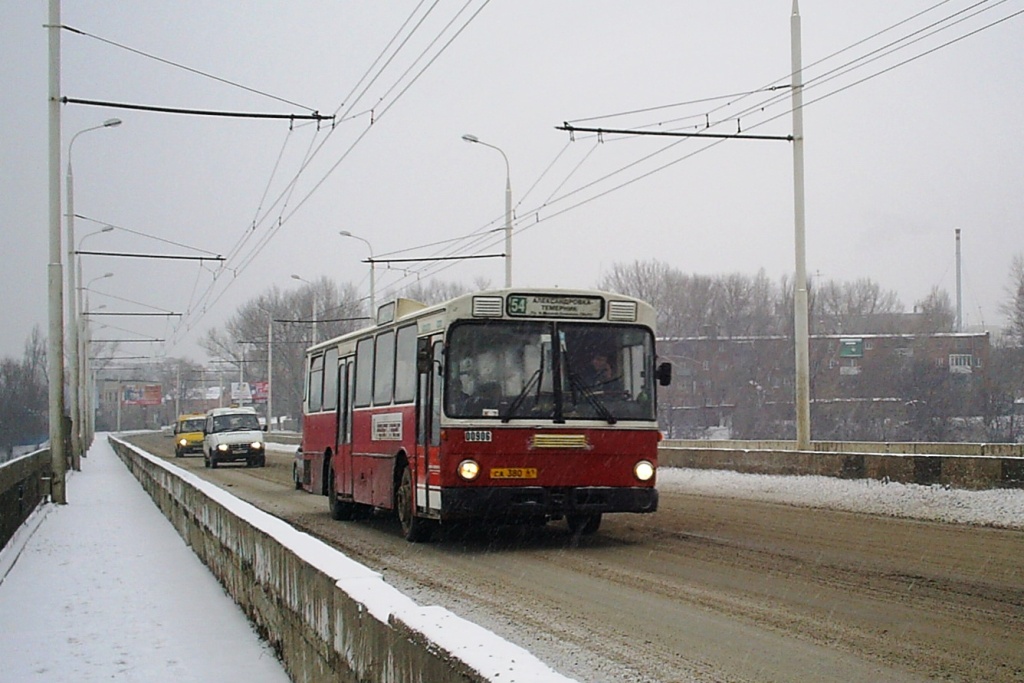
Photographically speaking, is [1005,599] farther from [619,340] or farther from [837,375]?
[837,375]

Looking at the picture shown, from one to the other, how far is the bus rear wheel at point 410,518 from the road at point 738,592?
8.4 inches

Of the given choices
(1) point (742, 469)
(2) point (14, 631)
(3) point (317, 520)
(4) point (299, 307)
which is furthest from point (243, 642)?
(4) point (299, 307)

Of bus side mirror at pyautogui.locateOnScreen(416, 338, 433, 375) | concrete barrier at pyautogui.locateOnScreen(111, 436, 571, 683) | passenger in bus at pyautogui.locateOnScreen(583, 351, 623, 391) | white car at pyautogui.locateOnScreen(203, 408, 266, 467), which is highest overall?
bus side mirror at pyautogui.locateOnScreen(416, 338, 433, 375)

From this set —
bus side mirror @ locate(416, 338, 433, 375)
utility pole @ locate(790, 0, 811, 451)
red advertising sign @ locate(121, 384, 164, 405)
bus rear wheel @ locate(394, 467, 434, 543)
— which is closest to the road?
bus rear wheel @ locate(394, 467, 434, 543)

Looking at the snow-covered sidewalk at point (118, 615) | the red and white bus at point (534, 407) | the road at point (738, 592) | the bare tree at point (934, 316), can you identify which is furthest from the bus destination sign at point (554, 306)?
the bare tree at point (934, 316)

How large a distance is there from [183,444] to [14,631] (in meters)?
53.7

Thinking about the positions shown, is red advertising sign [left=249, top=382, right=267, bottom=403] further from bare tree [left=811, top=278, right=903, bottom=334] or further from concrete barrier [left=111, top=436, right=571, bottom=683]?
concrete barrier [left=111, top=436, right=571, bottom=683]

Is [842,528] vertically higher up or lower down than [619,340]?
lower down

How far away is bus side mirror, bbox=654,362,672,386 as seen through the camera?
14.0 metres

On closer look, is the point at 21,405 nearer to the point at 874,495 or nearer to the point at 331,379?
the point at 331,379

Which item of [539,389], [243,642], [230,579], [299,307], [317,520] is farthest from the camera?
[299,307]

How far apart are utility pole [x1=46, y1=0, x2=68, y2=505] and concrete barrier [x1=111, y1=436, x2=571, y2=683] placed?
13.1 m

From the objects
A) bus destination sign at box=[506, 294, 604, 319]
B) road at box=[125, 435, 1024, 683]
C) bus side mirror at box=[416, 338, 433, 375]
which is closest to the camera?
road at box=[125, 435, 1024, 683]

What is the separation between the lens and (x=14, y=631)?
1014 centimetres
